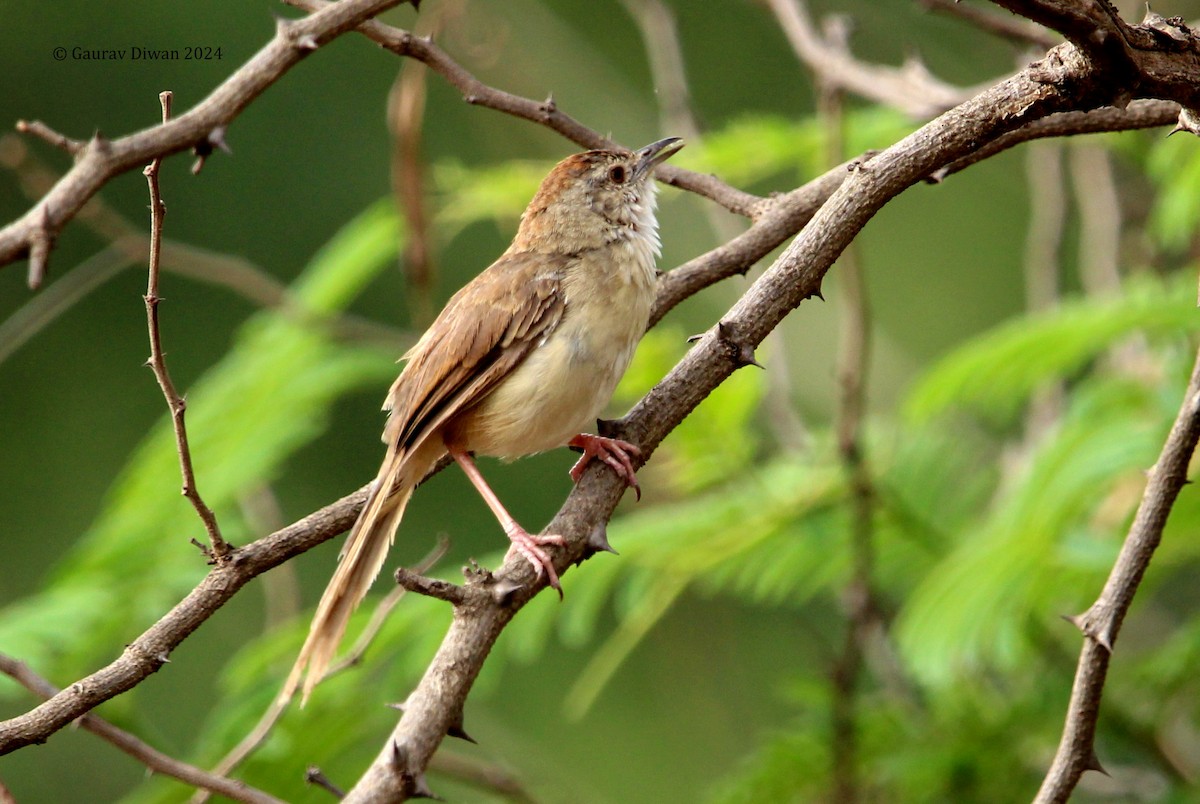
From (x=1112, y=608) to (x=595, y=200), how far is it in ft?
7.55

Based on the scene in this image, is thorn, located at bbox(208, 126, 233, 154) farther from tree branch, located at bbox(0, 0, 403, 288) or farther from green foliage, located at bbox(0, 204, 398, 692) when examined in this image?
green foliage, located at bbox(0, 204, 398, 692)

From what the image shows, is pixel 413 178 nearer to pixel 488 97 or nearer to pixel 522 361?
pixel 522 361

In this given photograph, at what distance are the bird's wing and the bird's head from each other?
13.0 inches

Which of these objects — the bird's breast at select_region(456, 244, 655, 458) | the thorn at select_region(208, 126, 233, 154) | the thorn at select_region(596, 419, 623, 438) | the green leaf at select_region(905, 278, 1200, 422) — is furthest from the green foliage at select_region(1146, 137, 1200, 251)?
the thorn at select_region(208, 126, 233, 154)

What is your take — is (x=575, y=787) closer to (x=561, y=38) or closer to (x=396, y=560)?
(x=396, y=560)

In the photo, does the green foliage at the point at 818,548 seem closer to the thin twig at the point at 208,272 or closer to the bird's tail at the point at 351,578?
the thin twig at the point at 208,272

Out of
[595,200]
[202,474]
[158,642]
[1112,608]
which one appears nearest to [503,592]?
[158,642]

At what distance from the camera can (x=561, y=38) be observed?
9.62 metres

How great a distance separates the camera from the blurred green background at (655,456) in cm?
441

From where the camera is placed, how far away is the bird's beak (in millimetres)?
4500

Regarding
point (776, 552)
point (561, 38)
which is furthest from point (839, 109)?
point (561, 38)

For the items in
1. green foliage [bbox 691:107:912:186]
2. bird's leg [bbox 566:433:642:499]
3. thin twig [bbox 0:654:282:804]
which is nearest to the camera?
thin twig [bbox 0:654:282:804]

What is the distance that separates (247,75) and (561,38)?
7300 millimetres

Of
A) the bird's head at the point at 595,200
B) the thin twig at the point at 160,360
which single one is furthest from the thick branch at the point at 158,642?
the bird's head at the point at 595,200
